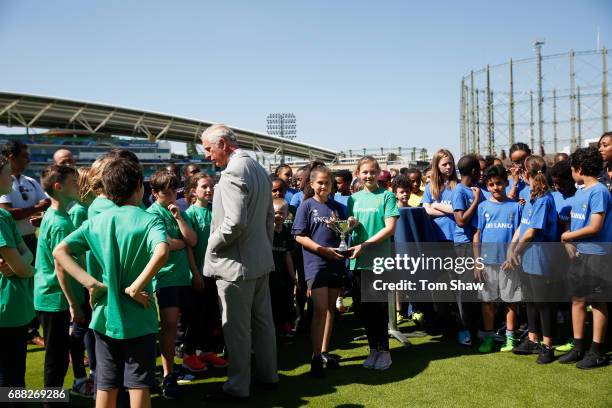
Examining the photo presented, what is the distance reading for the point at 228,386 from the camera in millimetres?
3938

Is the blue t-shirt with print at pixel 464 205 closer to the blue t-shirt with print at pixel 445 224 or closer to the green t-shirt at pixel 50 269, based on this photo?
the blue t-shirt with print at pixel 445 224

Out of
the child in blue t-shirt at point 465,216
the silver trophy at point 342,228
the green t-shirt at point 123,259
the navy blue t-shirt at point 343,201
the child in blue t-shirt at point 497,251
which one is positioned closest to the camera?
the green t-shirt at point 123,259

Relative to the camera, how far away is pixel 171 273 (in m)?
4.20

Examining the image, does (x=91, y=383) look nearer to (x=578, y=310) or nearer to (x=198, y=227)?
(x=198, y=227)

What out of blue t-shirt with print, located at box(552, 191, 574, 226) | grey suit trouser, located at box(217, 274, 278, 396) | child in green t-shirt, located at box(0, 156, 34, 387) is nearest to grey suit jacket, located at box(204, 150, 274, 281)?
grey suit trouser, located at box(217, 274, 278, 396)

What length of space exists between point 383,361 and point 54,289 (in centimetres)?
292

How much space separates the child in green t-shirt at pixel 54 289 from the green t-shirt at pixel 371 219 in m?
2.46

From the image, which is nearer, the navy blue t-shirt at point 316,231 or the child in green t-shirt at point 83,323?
the child in green t-shirt at point 83,323

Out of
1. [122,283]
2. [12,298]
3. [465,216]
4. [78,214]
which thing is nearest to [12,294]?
[12,298]

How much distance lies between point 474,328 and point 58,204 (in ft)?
14.2

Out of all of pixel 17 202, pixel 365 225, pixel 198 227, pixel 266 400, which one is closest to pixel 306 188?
pixel 365 225

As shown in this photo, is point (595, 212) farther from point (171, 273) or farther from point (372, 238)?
point (171, 273)

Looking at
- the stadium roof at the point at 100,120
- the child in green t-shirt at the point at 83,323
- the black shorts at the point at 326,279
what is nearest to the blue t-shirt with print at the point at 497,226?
the black shorts at the point at 326,279

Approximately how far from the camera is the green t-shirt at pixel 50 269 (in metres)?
3.73
